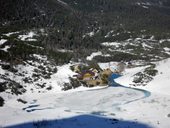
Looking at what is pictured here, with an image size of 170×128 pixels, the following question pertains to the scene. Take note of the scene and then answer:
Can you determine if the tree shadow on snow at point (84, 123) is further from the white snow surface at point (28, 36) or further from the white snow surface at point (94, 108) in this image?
the white snow surface at point (28, 36)

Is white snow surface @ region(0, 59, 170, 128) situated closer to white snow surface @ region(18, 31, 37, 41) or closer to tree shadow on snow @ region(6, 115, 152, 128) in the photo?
tree shadow on snow @ region(6, 115, 152, 128)

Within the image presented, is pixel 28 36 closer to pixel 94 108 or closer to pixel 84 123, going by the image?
pixel 94 108

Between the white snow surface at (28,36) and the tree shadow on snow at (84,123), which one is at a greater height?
the tree shadow on snow at (84,123)

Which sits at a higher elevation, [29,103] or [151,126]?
[151,126]

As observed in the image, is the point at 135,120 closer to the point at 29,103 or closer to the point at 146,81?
the point at 29,103

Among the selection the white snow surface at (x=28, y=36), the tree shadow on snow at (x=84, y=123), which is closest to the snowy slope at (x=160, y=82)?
the tree shadow on snow at (x=84, y=123)

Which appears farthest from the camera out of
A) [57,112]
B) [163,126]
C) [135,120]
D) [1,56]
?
[1,56]

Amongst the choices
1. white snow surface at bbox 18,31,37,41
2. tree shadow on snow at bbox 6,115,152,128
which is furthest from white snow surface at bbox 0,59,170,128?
white snow surface at bbox 18,31,37,41

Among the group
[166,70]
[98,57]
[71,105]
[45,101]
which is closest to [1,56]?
[45,101]
